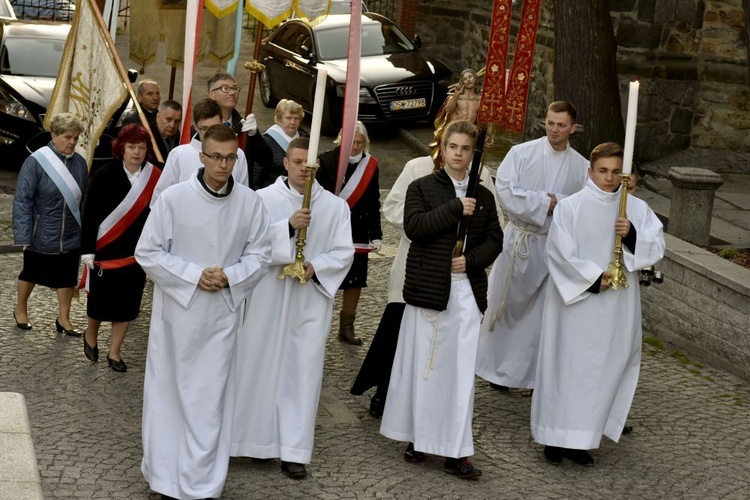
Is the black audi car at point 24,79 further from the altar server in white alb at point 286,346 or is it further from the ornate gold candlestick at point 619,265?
the ornate gold candlestick at point 619,265

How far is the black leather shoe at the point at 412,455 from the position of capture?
7.43m

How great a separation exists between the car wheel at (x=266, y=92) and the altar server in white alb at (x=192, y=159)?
10.8 m

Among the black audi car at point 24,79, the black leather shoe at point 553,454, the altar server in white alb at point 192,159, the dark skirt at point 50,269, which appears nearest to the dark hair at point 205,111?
the altar server in white alb at point 192,159

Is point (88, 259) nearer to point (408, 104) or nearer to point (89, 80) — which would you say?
point (89, 80)

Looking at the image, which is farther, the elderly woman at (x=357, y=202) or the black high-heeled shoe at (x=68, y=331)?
the black high-heeled shoe at (x=68, y=331)

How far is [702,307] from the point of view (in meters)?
9.79

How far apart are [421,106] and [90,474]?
1176 centimetres

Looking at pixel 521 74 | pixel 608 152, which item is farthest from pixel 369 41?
pixel 608 152

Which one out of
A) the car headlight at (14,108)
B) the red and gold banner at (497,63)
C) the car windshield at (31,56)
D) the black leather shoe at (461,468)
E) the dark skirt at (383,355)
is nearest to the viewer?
the black leather shoe at (461,468)

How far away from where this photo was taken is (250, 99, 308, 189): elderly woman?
31.3ft

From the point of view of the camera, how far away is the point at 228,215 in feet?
22.1

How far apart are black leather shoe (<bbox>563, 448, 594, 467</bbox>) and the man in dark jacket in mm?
704

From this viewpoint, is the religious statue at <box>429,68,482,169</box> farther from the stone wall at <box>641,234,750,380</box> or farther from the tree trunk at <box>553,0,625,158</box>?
the tree trunk at <box>553,0,625,158</box>

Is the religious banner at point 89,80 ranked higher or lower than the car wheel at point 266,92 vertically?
higher
